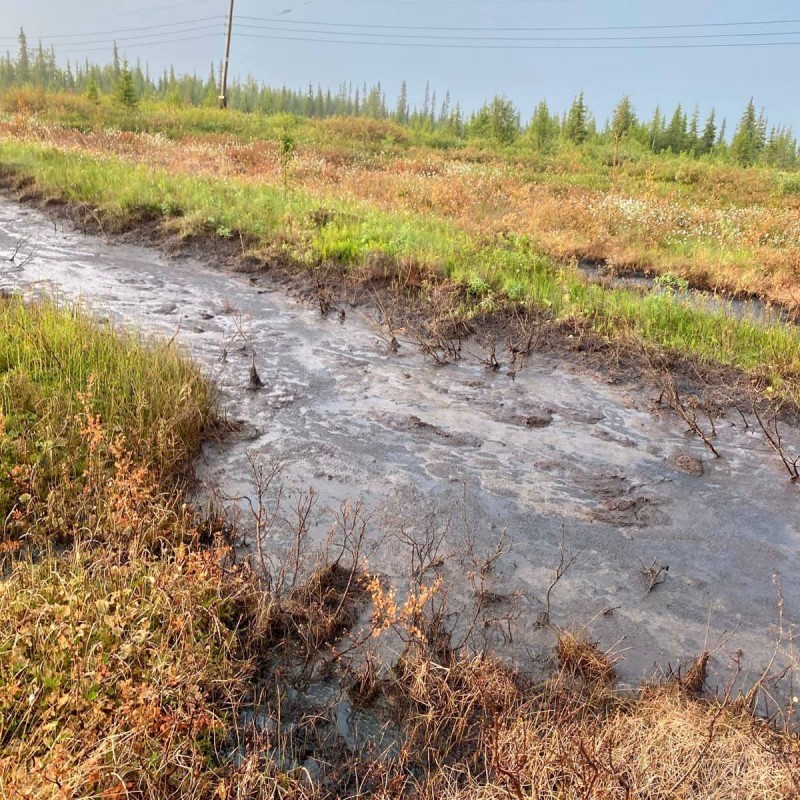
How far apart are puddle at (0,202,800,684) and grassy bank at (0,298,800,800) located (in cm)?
58

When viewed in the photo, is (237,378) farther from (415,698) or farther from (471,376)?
(415,698)

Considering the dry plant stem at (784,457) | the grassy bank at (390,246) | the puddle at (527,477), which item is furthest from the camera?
the grassy bank at (390,246)

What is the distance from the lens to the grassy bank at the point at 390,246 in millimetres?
9016

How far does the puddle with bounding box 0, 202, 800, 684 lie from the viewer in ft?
15.0

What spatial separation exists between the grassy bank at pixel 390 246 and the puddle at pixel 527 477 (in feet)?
4.72

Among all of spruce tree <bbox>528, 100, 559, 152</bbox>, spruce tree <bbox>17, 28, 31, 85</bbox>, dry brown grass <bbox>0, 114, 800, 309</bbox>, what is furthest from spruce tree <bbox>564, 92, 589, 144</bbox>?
spruce tree <bbox>17, 28, 31, 85</bbox>

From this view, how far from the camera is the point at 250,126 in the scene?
35156 mm

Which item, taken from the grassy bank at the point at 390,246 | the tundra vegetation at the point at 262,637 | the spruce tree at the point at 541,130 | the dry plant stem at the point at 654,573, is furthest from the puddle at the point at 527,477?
the spruce tree at the point at 541,130

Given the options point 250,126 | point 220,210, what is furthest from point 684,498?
point 250,126

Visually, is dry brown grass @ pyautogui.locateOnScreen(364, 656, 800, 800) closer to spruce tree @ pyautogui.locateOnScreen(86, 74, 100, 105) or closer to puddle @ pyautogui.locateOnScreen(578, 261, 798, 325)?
puddle @ pyautogui.locateOnScreen(578, 261, 798, 325)

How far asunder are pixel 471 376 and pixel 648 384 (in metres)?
2.16

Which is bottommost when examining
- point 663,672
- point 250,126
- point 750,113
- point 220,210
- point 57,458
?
point 663,672

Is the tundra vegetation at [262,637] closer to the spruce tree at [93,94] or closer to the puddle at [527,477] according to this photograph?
the puddle at [527,477]

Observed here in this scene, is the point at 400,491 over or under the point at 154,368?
under
